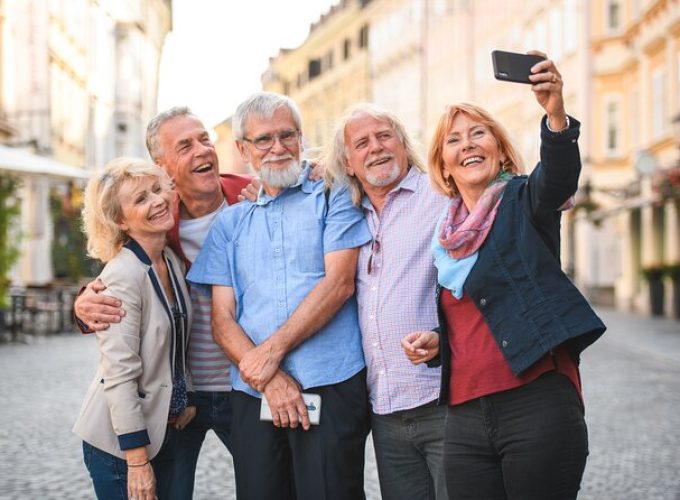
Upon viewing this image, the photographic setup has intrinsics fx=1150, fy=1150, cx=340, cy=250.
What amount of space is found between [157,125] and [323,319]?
109cm

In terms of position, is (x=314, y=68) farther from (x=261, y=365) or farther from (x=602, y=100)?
(x=261, y=365)

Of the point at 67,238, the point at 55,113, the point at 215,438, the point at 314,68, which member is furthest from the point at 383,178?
the point at 314,68

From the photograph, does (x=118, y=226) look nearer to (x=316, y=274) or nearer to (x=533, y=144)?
(x=316, y=274)

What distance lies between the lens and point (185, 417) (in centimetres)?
391

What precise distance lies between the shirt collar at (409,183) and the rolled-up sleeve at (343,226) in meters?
0.06

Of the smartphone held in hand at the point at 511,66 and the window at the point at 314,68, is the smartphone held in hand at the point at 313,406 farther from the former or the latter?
the window at the point at 314,68

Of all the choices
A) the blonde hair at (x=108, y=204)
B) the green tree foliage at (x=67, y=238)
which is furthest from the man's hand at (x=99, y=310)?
the green tree foliage at (x=67, y=238)

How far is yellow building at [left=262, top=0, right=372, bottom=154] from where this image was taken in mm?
70875

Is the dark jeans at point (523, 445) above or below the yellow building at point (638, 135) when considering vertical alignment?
below

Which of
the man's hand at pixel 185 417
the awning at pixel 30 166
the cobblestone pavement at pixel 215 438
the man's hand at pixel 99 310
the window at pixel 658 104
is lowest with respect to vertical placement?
the cobblestone pavement at pixel 215 438

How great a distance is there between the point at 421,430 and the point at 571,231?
3432 centimetres

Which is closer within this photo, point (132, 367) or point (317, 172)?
point (132, 367)

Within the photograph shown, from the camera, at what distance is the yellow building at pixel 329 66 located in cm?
7088

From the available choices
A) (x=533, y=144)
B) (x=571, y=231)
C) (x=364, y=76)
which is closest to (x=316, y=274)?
(x=571, y=231)
